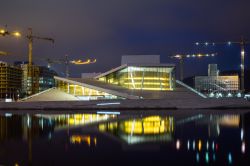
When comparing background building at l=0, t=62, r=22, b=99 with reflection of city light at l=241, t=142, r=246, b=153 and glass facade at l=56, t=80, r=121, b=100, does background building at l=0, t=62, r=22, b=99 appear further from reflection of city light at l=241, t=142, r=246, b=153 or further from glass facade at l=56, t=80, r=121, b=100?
reflection of city light at l=241, t=142, r=246, b=153

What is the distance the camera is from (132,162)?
30.6 ft

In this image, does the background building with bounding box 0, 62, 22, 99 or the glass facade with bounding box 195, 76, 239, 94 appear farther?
the glass facade with bounding box 195, 76, 239, 94

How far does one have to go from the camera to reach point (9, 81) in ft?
374

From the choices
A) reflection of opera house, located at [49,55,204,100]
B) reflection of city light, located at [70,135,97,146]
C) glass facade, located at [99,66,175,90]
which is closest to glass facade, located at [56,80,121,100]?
reflection of opera house, located at [49,55,204,100]

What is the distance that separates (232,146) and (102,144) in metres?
5.59

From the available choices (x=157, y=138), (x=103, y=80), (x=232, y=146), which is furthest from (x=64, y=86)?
(x=232, y=146)

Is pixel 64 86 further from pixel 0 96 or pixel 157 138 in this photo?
pixel 0 96

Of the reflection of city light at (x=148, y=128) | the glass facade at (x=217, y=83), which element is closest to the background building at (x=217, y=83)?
the glass facade at (x=217, y=83)

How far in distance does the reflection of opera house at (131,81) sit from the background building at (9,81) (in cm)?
6376

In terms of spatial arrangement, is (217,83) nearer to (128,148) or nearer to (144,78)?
(144,78)

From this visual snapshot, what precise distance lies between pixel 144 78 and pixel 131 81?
2349mm

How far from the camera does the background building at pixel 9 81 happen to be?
108 meters

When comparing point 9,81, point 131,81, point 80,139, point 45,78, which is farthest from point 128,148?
point 45,78

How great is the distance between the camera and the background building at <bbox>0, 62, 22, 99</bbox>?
107938mm
